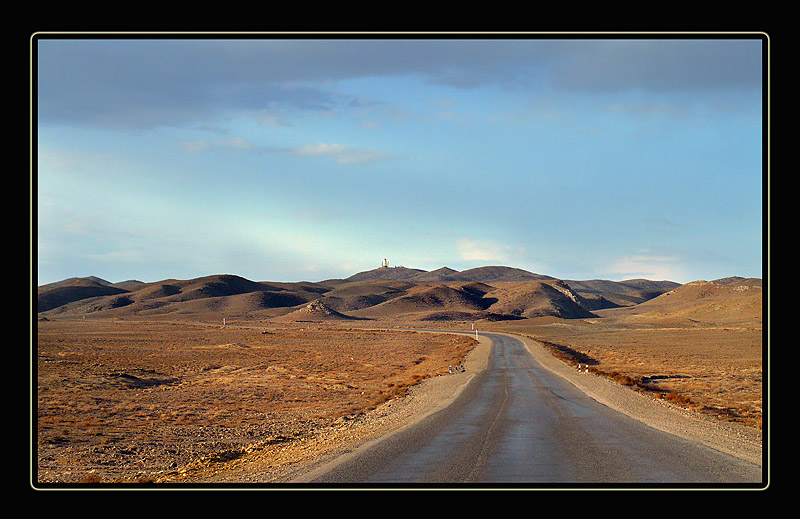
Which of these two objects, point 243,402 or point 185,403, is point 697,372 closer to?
point 243,402

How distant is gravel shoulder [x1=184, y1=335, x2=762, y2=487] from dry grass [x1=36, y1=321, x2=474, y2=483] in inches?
52.3

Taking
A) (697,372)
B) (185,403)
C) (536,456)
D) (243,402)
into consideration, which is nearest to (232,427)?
(243,402)

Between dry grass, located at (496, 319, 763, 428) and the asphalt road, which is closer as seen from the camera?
the asphalt road

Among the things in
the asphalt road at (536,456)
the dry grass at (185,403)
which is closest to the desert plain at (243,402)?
the dry grass at (185,403)

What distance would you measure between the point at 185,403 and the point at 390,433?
666 inches

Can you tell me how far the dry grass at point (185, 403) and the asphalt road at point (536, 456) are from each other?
561cm

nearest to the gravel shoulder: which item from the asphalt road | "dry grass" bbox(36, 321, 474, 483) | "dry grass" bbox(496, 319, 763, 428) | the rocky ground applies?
the rocky ground

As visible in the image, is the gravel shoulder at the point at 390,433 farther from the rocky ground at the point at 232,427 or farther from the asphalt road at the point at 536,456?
the asphalt road at the point at 536,456

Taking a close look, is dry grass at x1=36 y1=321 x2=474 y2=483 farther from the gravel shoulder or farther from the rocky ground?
the gravel shoulder

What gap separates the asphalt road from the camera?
11.2 meters

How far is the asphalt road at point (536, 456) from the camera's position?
1120 centimetres
